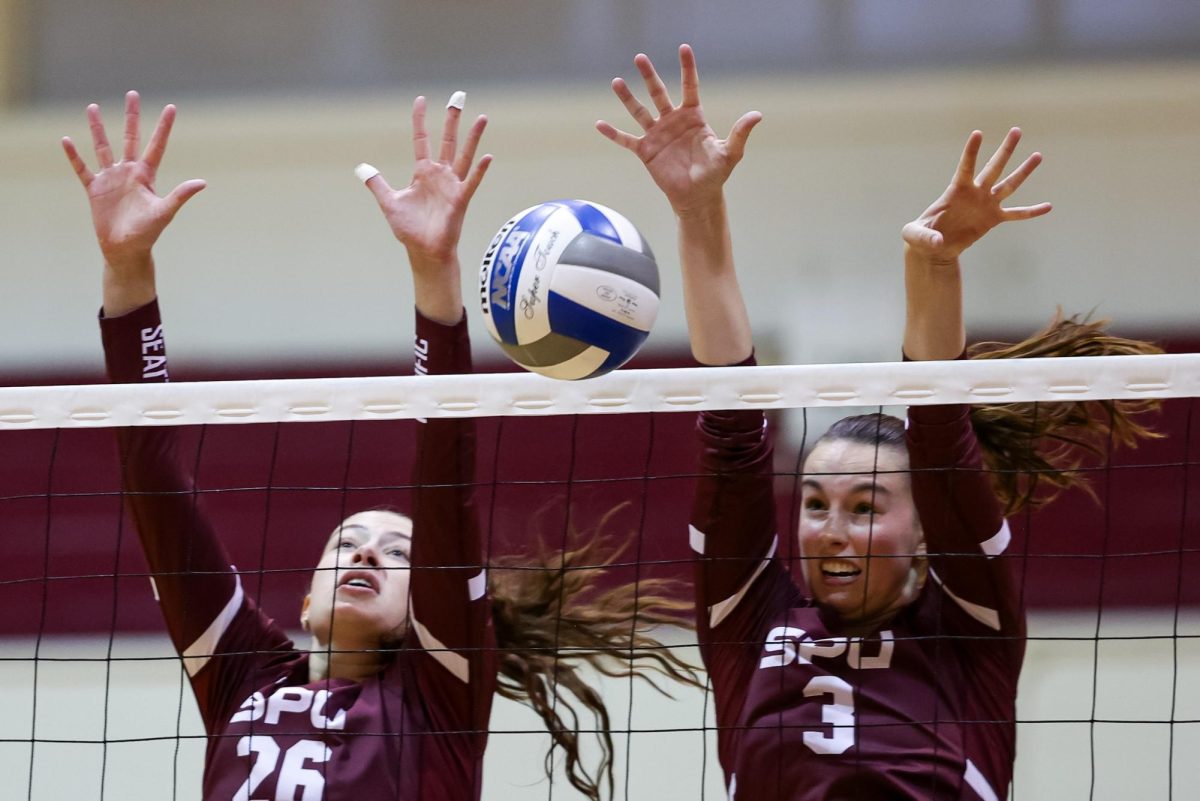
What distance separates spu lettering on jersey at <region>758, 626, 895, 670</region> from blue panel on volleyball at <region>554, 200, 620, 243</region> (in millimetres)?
880

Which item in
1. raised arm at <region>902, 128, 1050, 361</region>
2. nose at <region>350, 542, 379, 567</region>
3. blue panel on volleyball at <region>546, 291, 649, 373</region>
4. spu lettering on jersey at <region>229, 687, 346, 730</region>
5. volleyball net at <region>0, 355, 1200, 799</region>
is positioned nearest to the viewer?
blue panel on volleyball at <region>546, 291, 649, 373</region>

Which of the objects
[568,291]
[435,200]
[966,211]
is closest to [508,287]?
[568,291]

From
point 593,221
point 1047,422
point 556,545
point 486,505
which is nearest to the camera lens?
point 593,221

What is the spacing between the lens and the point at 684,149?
9.12 feet

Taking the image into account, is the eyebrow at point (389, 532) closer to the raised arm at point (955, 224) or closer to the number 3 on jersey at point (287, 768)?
the number 3 on jersey at point (287, 768)

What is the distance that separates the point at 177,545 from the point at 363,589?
413 mm

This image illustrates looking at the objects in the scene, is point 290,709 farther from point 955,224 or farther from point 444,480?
point 955,224

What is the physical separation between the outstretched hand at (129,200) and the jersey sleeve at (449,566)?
0.60 meters

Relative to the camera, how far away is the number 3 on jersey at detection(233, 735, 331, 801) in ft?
8.91

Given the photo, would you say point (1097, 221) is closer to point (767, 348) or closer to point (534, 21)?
point (767, 348)

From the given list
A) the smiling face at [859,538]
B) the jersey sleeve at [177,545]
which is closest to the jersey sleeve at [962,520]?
the smiling face at [859,538]

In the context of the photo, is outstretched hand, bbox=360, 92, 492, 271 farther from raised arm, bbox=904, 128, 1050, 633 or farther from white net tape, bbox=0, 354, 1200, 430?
raised arm, bbox=904, 128, 1050, 633

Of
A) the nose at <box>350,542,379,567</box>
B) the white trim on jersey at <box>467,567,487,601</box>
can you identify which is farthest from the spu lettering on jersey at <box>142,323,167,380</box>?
the white trim on jersey at <box>467,567,487,601</box>

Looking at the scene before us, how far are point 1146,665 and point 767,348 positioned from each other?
6.70 feet
